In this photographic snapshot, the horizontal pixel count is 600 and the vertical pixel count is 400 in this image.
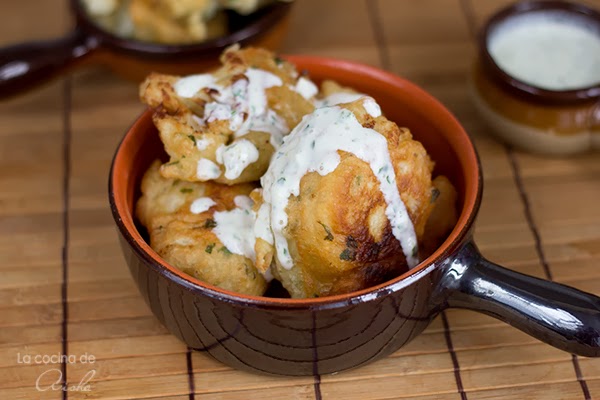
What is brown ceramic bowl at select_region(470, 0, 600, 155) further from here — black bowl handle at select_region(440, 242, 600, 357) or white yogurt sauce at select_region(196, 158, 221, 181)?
white yogurt sauce at select_region(196, 158, 221, 181)

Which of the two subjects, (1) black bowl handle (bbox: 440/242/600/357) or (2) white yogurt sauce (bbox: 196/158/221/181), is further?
(2) white yogurt sauce (bbox: 196/158/221/181)

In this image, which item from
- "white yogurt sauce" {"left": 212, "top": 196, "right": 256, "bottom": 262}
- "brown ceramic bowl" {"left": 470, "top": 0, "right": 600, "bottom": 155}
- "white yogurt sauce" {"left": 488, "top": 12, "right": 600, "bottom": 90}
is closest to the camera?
"white yogurt sauce" {"left": 212, "top": 196, "right": 256, "bottom": 262}

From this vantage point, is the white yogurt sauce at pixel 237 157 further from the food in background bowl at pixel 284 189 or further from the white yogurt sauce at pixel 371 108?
the white yogurt sauce at pixel 371 108

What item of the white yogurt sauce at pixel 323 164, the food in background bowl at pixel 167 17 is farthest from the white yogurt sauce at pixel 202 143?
the food in background bowl at pixel 167 17

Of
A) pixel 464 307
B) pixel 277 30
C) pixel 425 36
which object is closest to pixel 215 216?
pixel 464 307

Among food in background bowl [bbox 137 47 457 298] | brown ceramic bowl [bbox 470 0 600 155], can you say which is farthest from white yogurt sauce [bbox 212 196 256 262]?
brown ceramic bowl [bbox 470 0 600 155]

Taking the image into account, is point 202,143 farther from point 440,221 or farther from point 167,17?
point 167,17

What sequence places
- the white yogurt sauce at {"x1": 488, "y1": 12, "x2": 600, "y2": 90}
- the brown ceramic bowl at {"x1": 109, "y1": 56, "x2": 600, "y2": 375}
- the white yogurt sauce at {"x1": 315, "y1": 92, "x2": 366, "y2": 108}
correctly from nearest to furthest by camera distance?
the brown ceramic bowl at {"x1": 109, "y1": 56, "x2": 600, "y2": 375} < the white yogurt sauce at {"x1": 315, "y1": 92, "x2": 366, "y2": 108} < the white yogurt sauce at {"x1": 488, "y1": 12, "x2": 600, "y2": 90}
